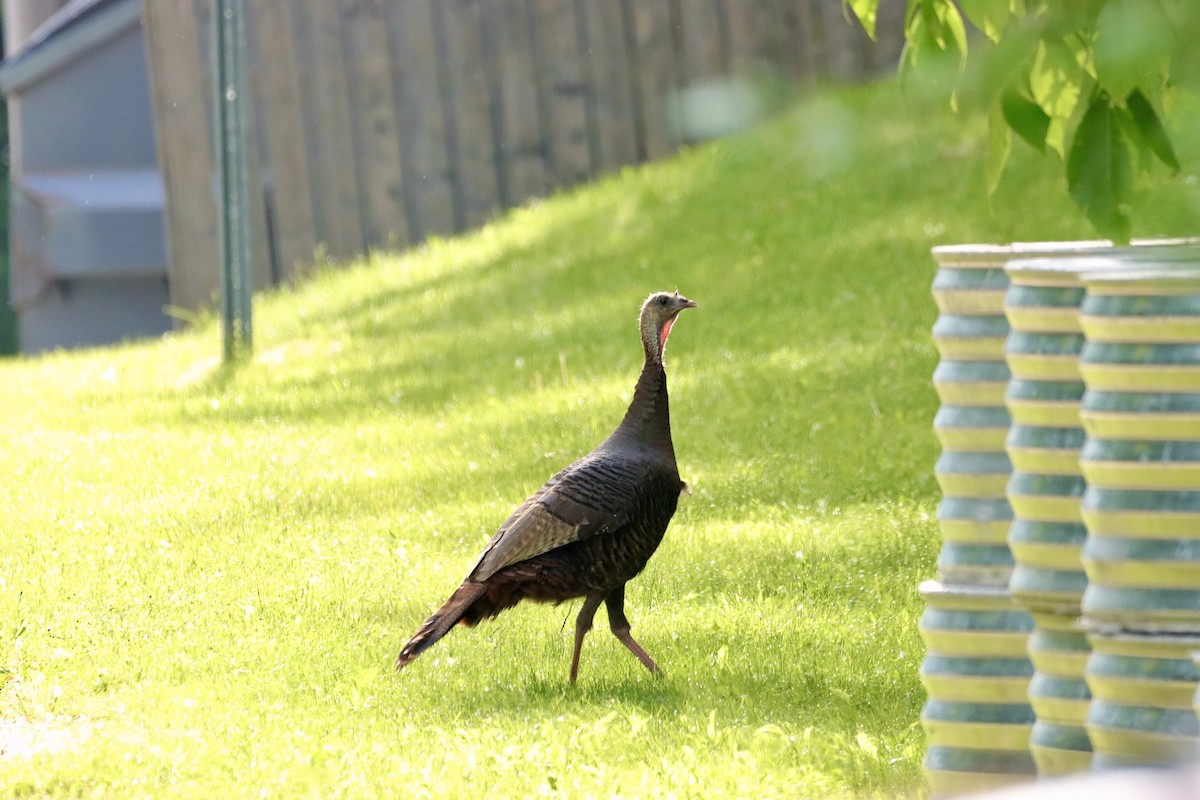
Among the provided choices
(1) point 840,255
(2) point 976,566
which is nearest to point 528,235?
(1) point 840,255

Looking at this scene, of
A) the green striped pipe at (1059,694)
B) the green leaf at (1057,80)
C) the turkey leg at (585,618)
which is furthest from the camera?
the turkey leg at (585,618)

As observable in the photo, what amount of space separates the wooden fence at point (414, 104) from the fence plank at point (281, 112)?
0.01 m

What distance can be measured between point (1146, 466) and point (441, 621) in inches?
96.3

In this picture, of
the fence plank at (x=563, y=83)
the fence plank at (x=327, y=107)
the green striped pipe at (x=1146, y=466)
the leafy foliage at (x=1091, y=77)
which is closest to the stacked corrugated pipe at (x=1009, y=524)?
the green striped pipe at (x=1146, y=466)

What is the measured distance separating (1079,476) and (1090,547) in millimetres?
319

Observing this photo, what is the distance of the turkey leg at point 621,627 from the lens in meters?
5.75

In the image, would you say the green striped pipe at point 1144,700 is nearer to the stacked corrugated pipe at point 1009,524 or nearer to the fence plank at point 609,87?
the stacked corrugated pipe at point 1009,524

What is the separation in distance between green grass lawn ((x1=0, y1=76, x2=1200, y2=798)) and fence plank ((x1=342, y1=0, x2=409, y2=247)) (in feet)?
2.57

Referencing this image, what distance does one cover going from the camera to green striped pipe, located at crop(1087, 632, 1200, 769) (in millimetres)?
3650

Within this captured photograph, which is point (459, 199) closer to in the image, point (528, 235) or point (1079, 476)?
point (528, 235)

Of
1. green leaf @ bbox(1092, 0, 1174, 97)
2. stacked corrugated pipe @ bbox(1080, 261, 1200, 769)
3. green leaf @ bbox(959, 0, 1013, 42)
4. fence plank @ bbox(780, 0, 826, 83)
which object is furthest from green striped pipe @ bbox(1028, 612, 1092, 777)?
fence plank @ bbox(780, 0, 826, 83)

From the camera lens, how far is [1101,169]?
2.67 m

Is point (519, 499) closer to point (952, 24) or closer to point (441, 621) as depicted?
point (441, 621)

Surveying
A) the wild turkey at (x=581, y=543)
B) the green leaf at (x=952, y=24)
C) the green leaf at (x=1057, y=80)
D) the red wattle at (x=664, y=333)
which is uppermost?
the green leaf at (x=952, y=24)
